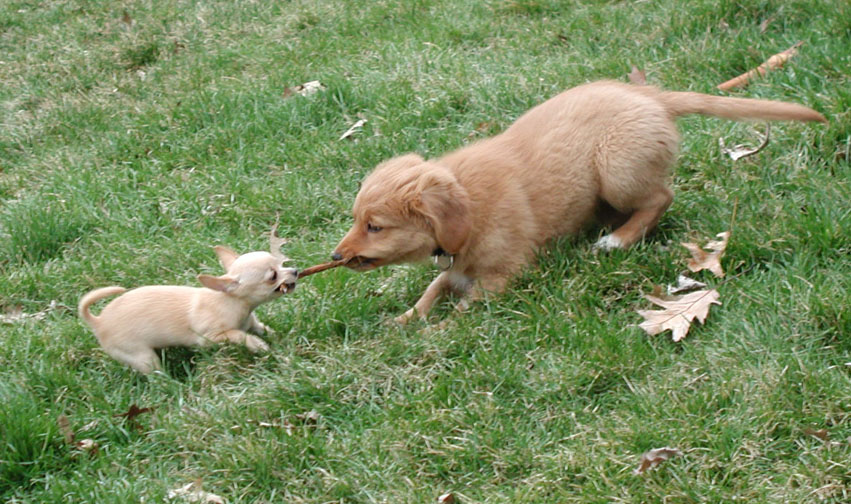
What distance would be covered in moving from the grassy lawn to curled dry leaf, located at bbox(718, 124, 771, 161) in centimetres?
5

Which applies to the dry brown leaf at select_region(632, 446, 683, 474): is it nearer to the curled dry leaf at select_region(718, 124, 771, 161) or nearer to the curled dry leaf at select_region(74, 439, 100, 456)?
the curled dry leaf at select_region(74, 439, 100, 456)

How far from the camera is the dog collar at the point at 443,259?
4.97 metres

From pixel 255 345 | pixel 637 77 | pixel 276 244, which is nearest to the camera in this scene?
pixel 255 345

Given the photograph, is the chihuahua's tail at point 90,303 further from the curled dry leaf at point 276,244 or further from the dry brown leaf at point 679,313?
the dry brown leaf at point 679,313

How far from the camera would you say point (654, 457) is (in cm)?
352

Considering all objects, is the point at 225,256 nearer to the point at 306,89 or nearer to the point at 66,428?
the point at 66,428

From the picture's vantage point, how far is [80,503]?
383 cm

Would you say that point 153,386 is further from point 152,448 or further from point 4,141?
point 4,141

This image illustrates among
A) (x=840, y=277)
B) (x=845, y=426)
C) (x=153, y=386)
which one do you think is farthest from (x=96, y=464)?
(x=840, y=277)

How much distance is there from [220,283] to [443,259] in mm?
1136

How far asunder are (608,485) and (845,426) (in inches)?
33.9

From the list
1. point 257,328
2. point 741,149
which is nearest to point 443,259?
point 257,328

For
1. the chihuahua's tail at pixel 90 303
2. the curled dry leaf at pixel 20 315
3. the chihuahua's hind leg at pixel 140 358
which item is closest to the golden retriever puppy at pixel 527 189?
the chihuahua's hind leg at pixel 140 358

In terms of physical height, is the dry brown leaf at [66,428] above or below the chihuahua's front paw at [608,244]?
above
